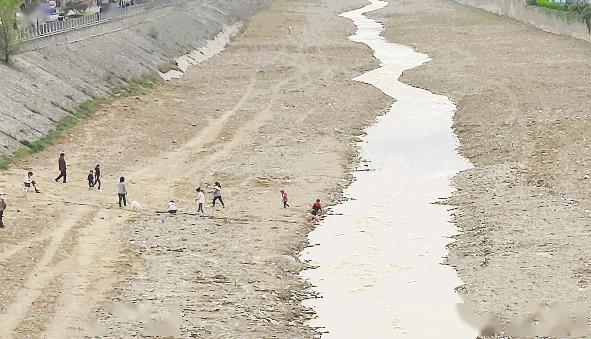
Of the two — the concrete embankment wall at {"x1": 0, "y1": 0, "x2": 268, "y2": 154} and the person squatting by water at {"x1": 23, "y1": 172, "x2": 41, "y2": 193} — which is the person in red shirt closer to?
the person squatting by water at {"x1": 23, "y1": 172, "x2": 41, "y2": 193}

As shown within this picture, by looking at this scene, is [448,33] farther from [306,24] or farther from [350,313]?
[350,313]

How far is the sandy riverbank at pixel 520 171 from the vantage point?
25703 millimetres

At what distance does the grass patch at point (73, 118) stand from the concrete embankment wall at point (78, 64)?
0.33 m

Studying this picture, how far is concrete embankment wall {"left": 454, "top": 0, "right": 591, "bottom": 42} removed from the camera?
8725 cm

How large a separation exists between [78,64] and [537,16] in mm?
57868

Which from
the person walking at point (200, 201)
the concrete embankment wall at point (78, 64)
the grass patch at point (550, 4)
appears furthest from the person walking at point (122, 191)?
the grass patch at point (550, 4)

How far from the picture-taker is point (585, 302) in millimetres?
23438

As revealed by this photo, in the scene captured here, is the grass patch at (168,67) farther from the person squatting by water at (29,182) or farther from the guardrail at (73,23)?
the person squatting by water at (29,182)

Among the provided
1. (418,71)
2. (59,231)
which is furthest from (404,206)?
(418,71)

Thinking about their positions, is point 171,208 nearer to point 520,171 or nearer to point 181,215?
point 181,215

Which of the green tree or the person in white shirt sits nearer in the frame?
the person in white shirt

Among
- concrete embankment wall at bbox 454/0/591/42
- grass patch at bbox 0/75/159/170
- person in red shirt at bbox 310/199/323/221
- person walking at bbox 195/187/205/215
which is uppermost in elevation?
person walking at bbox 195/187/205/215

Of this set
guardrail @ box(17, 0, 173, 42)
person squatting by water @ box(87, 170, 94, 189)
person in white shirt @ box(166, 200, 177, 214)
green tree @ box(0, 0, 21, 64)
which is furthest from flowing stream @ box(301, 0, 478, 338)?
guardrail @ box(17, 0, 173, 42)

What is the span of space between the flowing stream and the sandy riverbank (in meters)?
0.86
